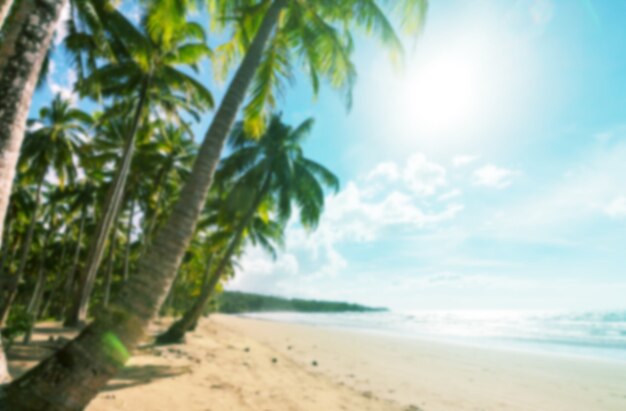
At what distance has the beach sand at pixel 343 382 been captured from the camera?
17.0 ft

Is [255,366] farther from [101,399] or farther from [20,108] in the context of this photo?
[20,108]

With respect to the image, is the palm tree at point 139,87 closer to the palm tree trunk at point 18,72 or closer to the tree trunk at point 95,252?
the tree trunk at point 95,252

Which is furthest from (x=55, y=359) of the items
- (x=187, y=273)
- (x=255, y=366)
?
(x=187, y=273)

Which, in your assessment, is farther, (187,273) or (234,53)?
(187,273)

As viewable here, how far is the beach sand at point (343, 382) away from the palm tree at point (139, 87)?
6.45 ft

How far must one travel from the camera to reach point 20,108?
3.11 m

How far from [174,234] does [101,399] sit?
2.70 m

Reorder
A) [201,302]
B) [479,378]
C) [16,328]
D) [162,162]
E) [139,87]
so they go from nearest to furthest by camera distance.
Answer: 1. [16,328]
2. [479,378]
3. [201,302]
4. [139,87]
5. [162,162]

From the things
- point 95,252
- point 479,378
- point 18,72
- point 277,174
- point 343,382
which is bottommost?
point 343,382

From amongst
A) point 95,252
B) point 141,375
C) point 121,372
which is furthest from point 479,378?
point 95,252

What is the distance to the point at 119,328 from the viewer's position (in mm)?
2744

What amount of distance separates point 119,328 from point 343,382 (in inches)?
235

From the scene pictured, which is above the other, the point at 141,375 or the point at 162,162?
the point at 162,162

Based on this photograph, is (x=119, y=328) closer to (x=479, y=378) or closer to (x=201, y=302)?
(x=479, y=378)
